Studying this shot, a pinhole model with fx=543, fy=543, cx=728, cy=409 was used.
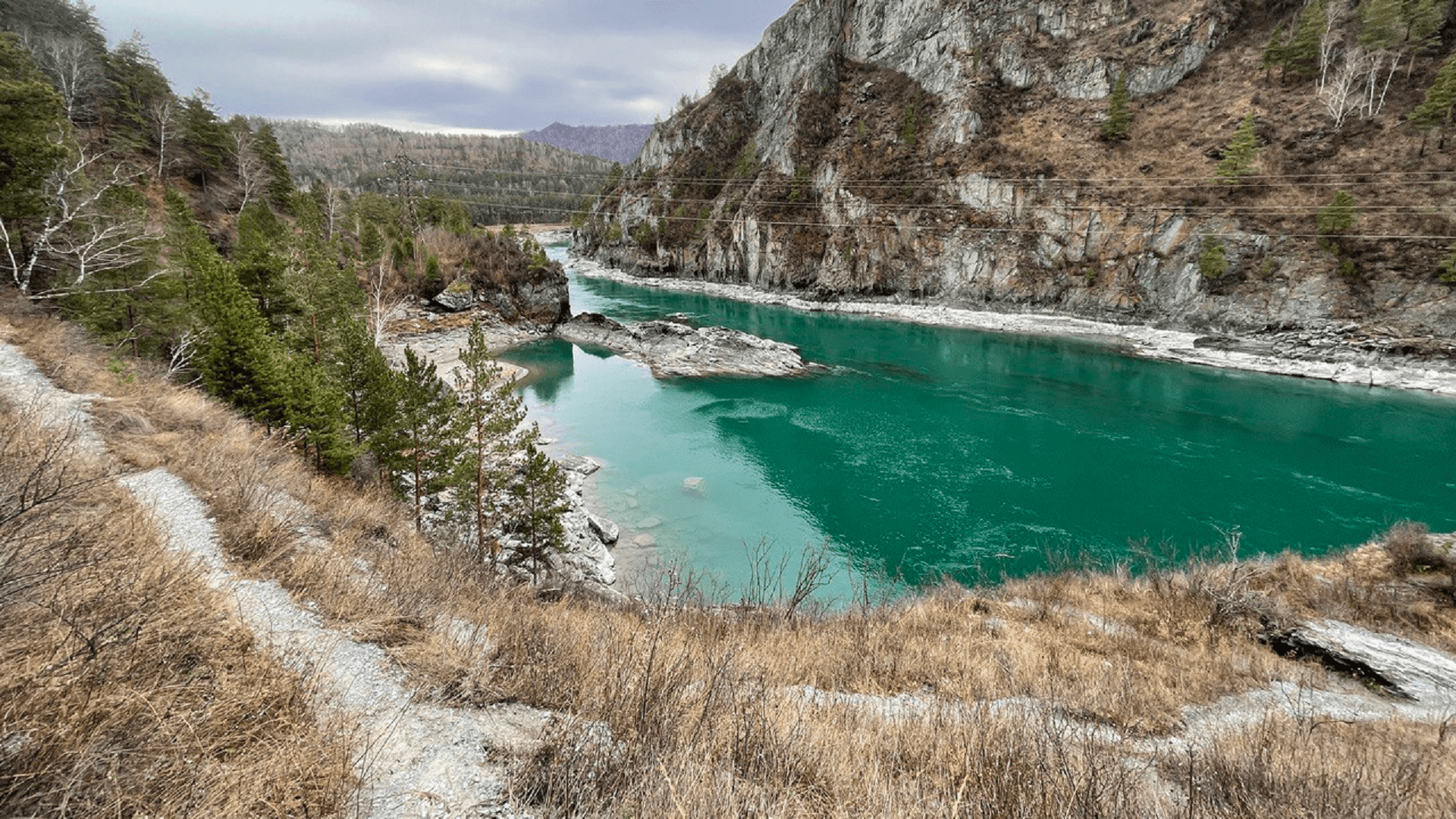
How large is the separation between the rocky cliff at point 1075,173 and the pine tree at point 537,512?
50129 mm

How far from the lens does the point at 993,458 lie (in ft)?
78.4

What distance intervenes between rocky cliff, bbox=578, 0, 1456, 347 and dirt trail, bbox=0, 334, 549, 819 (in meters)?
54.0

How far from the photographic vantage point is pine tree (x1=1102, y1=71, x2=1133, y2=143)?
5222 centimetres

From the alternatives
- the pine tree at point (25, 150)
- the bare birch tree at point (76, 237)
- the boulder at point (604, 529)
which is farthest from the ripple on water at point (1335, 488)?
the pine tree at point (25, 150)

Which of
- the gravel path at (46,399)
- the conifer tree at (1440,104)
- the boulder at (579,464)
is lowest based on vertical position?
the boulder at (579,464)

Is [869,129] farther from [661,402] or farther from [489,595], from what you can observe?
[489,595]

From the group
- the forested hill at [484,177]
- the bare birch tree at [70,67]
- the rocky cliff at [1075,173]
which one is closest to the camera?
the bare birch tree at [70,67]

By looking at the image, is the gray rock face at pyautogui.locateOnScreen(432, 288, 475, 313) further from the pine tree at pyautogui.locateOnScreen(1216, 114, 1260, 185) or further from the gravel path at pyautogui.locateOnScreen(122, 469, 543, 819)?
the pine tree at pyautogui.locateOnScreen(1216, 114, 1260, 185)

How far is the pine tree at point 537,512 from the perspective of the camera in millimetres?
13672

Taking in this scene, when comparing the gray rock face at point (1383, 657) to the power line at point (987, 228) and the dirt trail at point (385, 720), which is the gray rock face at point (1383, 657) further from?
the power line at point (987, 228)

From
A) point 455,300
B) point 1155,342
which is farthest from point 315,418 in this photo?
point 1155,342

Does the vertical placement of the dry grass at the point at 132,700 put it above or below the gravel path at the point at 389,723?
above

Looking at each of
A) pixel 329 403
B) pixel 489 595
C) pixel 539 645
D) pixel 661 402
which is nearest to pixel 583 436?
pixel 661 402

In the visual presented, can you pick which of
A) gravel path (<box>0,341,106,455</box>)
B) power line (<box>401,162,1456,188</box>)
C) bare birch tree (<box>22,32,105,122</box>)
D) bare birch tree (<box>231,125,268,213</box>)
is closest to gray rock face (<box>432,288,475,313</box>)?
bare birch tree (<box>231,125,268,213</box>)
